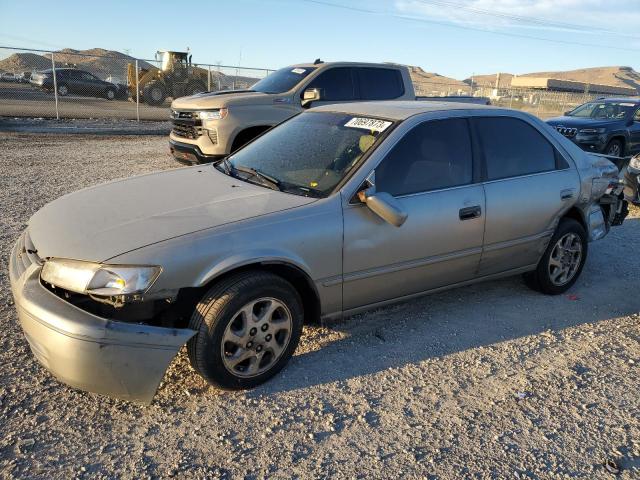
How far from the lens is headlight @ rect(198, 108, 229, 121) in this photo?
Result: 7902 mm

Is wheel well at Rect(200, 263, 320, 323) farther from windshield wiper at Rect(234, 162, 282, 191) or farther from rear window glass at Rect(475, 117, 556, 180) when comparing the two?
rear window glass at Rect(475, 117, 556, 180)

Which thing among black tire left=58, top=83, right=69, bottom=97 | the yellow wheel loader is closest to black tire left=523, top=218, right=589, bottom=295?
the yellow wheel loader

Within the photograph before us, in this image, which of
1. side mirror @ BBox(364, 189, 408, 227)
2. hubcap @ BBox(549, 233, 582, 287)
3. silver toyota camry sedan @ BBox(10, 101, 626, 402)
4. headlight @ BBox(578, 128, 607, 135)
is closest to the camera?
silver toyota camry sedan @ BBox(10, 101, 626, 402)

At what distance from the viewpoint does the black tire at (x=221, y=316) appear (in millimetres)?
2898

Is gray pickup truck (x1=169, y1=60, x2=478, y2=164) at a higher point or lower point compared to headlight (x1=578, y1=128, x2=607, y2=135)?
higher

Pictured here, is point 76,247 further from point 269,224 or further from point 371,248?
point 371,248

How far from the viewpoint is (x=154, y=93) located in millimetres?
24188

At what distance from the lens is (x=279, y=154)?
4.01 metres

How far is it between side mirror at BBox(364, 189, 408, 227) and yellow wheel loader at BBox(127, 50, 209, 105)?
2264 centimetres

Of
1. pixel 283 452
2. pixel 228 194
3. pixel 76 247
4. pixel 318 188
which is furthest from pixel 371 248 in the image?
pixel 76 247

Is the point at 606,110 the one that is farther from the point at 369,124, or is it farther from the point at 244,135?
the point at 369,124

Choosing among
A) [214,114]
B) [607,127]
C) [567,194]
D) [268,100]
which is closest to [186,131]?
[214,114]

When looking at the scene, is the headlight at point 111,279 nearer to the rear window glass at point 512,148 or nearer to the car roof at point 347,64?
the rear window glass at point 512,148

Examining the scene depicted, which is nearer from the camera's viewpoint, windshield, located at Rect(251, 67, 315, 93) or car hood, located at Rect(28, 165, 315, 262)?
car hood, located at Rect(28, 165, 315, 262)
